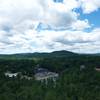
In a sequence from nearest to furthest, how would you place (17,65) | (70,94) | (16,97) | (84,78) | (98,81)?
(16,97) < (70,94) < (98,81) < (84,78) < (17,65)

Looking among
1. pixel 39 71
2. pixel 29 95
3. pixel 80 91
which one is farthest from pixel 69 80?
pixel 39 71

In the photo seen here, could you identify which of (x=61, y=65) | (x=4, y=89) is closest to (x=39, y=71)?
(x=61, y=65)

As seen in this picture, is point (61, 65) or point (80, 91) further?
point (61, 65)

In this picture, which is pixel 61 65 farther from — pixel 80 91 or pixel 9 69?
pixel 80 91

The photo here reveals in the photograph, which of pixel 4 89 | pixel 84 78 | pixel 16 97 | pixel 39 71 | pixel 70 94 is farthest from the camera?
pixel 39 71

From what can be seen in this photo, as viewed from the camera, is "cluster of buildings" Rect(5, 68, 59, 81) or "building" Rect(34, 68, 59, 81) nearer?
"cluster of buildings" Rect(5, 68, 59, 81)

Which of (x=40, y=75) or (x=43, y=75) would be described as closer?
(x=40, y=75)

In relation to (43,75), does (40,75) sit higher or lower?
higher

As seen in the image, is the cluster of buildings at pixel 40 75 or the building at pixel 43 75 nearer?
the cluster of buildings at pixel 40 75

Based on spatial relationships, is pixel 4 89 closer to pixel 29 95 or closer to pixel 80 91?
pixel 29 95
